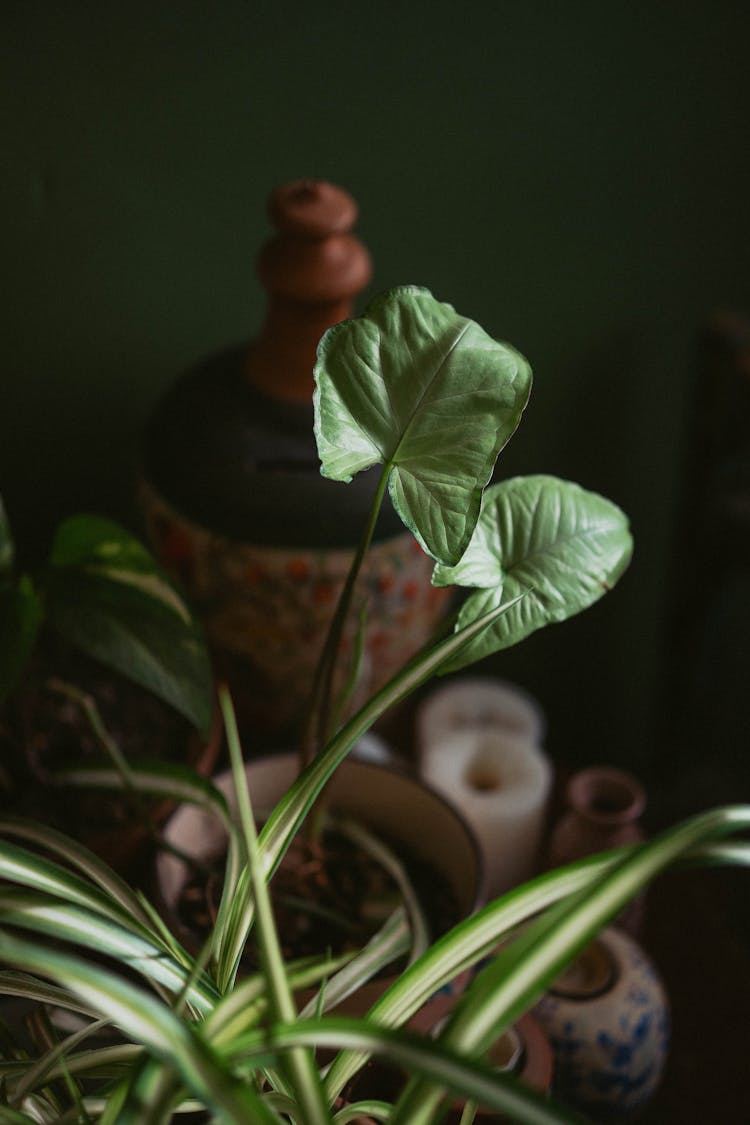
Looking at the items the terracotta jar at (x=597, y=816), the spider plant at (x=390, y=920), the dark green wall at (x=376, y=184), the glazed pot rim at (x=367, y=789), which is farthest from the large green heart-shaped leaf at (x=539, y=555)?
the dark green wall at (x=376, y=184)

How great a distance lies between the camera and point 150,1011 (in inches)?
12.9

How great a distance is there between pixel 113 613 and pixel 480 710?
476 mm

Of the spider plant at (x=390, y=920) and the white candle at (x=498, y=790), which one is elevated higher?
the spider plant at (x=390, y=920)

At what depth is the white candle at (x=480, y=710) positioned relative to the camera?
99 centimetres

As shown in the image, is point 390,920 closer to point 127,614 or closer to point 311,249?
point 127,614

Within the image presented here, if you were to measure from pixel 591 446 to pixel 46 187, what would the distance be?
62 cm

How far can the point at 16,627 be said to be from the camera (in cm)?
59

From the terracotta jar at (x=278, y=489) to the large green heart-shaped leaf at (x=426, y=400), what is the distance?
24cm

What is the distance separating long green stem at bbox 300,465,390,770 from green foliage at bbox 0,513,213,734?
0.20ft

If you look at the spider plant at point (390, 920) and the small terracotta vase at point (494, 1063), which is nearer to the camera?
the spider plant at point (390, 920)

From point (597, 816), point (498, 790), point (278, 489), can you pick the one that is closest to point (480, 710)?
point (498, 790)

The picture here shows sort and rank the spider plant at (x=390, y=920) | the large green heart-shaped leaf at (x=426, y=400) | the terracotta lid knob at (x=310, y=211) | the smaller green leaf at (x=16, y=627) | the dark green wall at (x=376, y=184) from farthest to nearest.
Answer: the dark green wall at (x=376, y=184)
the terracotta lid knob at (x=310, y=211)
the smaller green leaf at (x=16, y=627)
the large green heart-shaped leaf at (x=426, y=400)
the spider plant at (x=390, y=920)

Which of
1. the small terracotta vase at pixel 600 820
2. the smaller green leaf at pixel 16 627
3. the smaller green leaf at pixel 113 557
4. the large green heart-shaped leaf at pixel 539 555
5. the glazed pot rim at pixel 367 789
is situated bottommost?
the small terracotta vase at pixel 600 820

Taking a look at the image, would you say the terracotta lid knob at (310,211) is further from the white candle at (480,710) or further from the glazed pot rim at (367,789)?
the white candle at (480,710)
